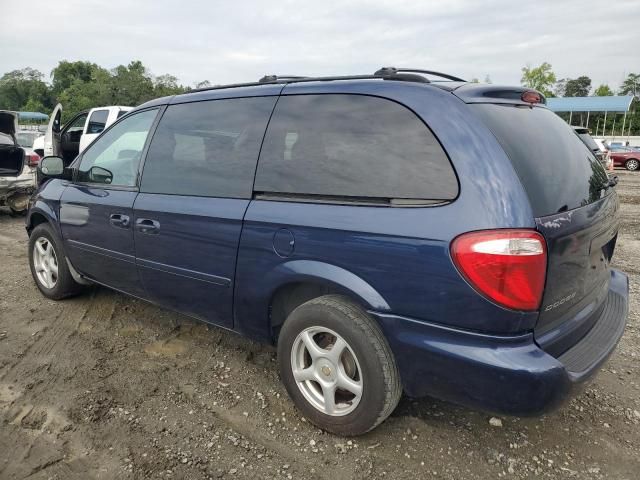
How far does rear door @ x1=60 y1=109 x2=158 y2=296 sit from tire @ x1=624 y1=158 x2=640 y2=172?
24.6m

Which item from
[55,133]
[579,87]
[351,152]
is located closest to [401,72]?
[351,152]

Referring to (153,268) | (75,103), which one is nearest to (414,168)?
(153,268)

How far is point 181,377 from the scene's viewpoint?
303 cm

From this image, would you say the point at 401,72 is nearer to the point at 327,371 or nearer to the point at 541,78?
the point at 327,371

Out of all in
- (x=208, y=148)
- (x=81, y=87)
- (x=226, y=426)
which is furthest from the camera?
(x=81, y=87)

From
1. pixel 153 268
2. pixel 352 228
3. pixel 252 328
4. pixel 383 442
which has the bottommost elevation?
pixel 383 442

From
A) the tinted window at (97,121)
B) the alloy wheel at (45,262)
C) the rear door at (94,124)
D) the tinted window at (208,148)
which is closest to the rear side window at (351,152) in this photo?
the tinted window at (208,148)

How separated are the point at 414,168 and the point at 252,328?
133cm

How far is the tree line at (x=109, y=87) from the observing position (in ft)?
155

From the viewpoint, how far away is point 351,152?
2.27m

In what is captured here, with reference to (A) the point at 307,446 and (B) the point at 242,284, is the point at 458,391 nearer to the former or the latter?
(A) the point at 307,446

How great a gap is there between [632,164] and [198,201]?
24.9 m

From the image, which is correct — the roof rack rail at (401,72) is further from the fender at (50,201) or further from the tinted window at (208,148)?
the fender at (50,201)

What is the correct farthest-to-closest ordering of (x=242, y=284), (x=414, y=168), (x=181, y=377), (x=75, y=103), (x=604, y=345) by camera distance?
(x=75, y=103), (x=181, y=377), (x=242, y=284), (x=604, y=345), (x=414, y=168)
